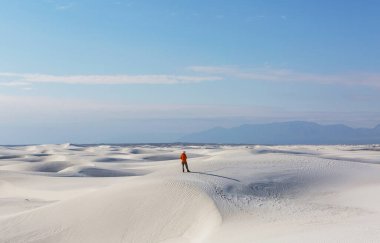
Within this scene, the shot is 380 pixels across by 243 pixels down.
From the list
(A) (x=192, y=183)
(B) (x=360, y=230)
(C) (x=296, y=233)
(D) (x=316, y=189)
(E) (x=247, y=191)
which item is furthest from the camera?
(D) (x=316, y=189)

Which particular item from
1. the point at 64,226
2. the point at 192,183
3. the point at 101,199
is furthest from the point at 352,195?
the point at 64,226

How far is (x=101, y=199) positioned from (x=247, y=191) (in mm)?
5815

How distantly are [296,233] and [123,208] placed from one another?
704cm

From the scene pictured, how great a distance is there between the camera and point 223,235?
1305 centimetres

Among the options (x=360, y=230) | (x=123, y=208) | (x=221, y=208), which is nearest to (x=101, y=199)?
(x=123, y=208)

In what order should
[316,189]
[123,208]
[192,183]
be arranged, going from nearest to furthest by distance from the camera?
1. [123,208]
2. [192,183]
3. [316,189]

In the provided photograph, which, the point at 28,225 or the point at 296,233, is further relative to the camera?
the point at 28,225

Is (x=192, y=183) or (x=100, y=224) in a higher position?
(x=192, y=183)

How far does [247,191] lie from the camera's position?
1930 cm

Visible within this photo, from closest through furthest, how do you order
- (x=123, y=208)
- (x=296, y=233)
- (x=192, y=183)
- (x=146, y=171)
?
(x=296, y=233) < (x=123, y=208) < (x=192, y=183) < (x=146, y=171)

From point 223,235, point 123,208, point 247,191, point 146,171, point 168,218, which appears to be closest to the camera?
point 223,235

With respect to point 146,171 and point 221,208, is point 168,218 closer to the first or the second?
point 221,208

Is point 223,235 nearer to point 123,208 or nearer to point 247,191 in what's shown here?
point 123,208

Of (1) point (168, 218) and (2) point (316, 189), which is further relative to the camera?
A: (2) point (316, 189)
